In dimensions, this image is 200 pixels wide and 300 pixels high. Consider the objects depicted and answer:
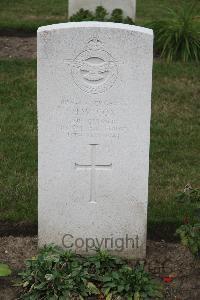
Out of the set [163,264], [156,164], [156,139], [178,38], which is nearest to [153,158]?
[156,164]

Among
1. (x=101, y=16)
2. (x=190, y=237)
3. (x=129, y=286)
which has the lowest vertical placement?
(x=129, y=286)

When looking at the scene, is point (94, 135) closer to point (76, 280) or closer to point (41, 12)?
point (76, 280)

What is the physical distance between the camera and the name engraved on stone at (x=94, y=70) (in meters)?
4.77

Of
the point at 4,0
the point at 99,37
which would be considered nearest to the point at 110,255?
the point at 99,37

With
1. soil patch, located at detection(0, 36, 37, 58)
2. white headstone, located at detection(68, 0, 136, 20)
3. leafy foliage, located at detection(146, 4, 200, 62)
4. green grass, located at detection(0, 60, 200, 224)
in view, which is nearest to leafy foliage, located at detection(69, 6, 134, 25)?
white headstone, located at detection(68, 0, 136, 20)

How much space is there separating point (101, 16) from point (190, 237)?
577cm

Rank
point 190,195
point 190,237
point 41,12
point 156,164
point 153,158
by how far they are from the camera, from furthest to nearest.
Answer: point 41,12 → point 153,158 → point 156,164 → point 190,195 → point 190,237

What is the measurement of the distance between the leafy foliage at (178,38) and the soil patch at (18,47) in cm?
164

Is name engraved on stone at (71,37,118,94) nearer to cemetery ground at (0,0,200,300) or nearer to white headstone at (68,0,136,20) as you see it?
cemetery ground at (0,0,200,300)

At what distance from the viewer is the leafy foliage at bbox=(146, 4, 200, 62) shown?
9578 millimetres

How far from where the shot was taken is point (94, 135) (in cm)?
492

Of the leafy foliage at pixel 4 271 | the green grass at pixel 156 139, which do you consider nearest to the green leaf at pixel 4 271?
the leafy foliage at pixel 4 271

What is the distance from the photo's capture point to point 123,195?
16.6 feet

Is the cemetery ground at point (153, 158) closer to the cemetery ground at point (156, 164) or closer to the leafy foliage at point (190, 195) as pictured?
the cemetery ground at point (156, 164)
